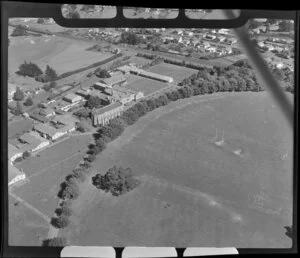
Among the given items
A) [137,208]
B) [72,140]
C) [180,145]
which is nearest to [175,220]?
[137,208]

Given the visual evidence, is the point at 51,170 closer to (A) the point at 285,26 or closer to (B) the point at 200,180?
(B) the point at 200,180

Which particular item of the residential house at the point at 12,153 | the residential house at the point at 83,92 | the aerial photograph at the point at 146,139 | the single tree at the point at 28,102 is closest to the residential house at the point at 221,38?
the aerial photograph at the point at 146,139

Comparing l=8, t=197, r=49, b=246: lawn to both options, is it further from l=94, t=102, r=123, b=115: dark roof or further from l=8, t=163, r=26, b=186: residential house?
l=94, t=102, r=123, b=115: dark roof

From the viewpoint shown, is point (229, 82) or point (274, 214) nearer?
point (274, 214)

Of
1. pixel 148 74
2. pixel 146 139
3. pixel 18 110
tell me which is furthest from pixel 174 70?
pixel 18 110

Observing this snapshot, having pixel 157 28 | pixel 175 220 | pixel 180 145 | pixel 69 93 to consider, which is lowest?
pixel 175 220

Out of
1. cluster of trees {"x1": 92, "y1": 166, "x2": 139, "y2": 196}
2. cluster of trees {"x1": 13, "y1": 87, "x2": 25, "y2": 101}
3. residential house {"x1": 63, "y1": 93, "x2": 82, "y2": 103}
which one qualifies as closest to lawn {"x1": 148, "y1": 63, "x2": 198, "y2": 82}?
residential house {"x1": 63, "y1": 93, "x2": 82, "y2": 103}

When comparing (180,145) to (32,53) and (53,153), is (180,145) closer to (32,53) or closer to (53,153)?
(53,153)
